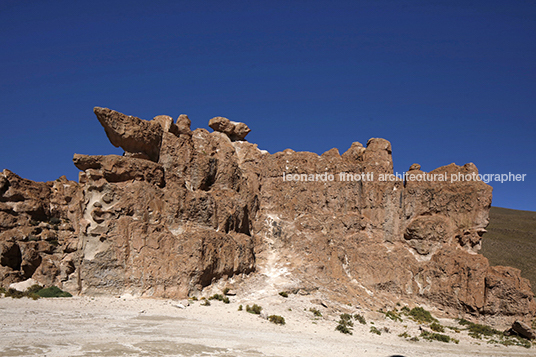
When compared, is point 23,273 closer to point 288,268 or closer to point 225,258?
point 225,258

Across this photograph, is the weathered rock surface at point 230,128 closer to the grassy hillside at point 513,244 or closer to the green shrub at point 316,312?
the green shrub at point 316,312

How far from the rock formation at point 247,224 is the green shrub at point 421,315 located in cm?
146

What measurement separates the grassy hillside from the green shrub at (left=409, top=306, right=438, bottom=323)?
36120 millimetres

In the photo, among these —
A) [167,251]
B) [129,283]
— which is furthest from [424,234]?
[129,283]

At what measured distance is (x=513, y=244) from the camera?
80.7 meters

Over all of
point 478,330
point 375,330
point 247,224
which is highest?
point 247,224

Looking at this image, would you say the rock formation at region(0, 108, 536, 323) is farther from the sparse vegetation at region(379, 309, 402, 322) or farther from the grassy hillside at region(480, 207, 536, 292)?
the grassy hillside at region(480, 207, 536, 292)

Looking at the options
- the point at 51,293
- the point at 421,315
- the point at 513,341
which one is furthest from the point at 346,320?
the point at 51,293

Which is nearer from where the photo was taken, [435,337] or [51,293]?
[51,293]

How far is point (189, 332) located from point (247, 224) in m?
16.9

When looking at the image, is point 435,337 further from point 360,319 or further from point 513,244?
point 513,244

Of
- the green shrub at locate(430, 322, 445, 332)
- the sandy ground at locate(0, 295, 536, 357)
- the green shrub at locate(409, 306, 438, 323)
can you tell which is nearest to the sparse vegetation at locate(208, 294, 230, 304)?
the sandy ground at locate(0, 295, 536, 357)

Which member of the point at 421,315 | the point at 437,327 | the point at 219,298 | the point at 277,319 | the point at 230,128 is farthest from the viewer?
the point at 230,128

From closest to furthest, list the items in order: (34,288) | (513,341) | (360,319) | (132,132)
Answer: (34,288) < (360,319) < (513,341) < (132,132)
